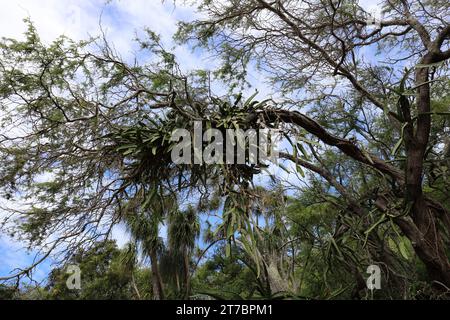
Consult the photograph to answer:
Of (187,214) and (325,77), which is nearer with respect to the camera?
(325,77)

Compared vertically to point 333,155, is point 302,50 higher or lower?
higher

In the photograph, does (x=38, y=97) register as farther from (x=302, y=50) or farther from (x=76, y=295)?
(x=76, y=295)

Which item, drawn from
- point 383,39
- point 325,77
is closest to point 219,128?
point 325,77

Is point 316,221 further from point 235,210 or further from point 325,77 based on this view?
point 235,210

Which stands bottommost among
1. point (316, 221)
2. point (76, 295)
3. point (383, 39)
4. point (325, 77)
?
point (76, 295)

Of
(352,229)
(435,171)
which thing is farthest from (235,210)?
(435,171)

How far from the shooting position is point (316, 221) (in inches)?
290

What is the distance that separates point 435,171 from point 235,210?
2998 millimetres

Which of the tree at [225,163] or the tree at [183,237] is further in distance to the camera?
the tree at [183,237]

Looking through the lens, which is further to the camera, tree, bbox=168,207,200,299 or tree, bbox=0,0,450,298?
tree, bbox=168,207,200,299

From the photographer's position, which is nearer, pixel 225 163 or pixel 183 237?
pixel 225 163

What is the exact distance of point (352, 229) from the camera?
11.2 feet
